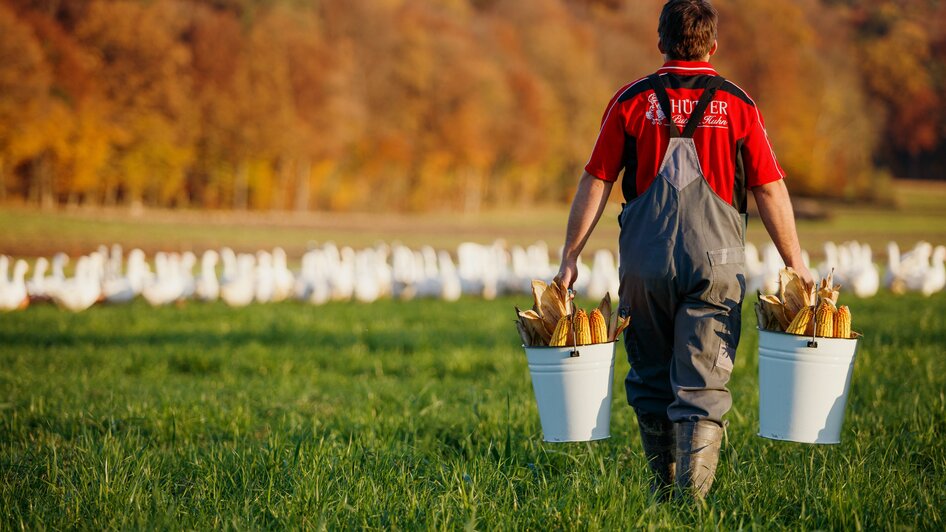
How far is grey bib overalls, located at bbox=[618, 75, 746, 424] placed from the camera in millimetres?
3975

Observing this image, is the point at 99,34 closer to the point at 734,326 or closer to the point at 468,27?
the point at 468,27

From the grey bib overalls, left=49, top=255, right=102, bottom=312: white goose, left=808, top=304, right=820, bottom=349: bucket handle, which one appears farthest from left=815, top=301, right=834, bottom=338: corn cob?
left=49, top=255, right=102, bottom=312: white goose

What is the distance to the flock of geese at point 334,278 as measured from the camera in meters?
14.7

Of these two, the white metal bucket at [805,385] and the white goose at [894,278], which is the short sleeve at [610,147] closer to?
the white metal bucket at [805,385]

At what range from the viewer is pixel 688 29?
4.10m

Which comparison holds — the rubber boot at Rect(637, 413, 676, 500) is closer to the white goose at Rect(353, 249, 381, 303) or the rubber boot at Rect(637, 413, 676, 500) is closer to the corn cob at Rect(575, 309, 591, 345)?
the corn cob at Rect(575, 309, 591, 345)

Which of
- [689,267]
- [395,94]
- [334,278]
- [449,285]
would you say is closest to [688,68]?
[689,267]

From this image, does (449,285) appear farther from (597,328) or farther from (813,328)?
(813,328)

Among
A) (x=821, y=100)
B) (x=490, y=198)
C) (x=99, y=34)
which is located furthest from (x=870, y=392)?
(x=821, y=100)

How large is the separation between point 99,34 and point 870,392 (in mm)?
43904

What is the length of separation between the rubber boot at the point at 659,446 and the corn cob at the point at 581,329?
559 mm

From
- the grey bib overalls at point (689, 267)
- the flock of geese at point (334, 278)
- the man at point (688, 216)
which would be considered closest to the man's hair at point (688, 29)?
the man at point (688, 216)

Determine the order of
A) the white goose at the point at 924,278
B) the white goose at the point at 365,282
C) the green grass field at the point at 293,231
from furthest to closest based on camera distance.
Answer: the green grass field at the point at 293,231 → the white goose at the point at 924,278 → the white goose at the point at 365,282

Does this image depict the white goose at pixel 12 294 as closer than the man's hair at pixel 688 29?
No
